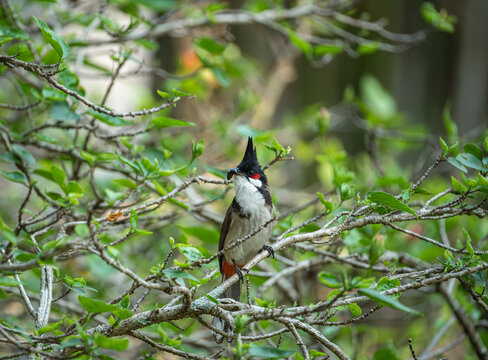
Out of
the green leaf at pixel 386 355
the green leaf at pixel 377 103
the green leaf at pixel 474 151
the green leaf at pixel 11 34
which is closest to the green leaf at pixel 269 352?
the green leaf at pixel 386 355

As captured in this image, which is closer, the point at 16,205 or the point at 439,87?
the point at 16,205

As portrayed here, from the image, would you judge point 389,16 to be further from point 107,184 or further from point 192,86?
point 107,184

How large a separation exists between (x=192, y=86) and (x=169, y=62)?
1.89m

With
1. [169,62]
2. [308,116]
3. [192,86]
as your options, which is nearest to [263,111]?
[308,116]

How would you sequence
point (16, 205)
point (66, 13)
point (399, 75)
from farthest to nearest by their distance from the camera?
point (399, 75), point (16, 205), point (66, 13)

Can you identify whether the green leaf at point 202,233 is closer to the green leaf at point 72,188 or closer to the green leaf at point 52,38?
the green leaf at point 72,188

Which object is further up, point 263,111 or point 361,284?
point 263,111

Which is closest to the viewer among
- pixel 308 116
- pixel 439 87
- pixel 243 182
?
pixel 243 182

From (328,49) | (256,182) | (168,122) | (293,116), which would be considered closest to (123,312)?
(168,122)

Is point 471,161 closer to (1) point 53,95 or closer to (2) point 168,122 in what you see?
(2) point 168,122

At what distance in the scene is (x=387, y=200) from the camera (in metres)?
1.31

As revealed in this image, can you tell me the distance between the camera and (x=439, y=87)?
14.6 feet

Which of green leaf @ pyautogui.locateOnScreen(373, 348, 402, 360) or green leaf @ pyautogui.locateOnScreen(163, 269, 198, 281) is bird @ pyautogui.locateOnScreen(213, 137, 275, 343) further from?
green leaf @ pyautogui.locateOnScreen(163, 269, 198, 281)

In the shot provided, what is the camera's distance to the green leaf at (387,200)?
1.29m
